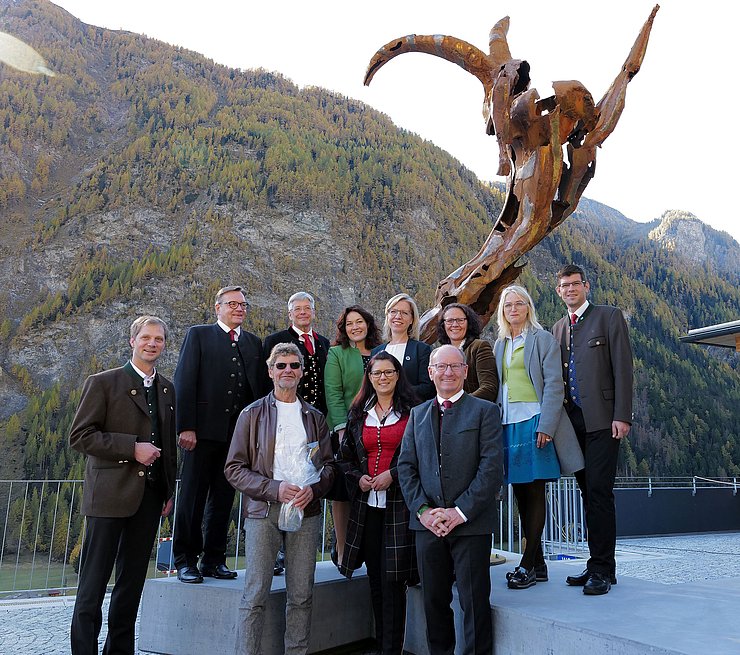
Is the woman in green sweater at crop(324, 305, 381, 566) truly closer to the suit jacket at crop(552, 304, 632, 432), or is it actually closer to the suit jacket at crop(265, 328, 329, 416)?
the suit jacket at crop(265, 328, 329, 416)

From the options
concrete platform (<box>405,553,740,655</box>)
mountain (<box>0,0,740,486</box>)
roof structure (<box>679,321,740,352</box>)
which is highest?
mountain (<box>0,0,740,486</box>)

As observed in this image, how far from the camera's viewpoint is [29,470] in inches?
510

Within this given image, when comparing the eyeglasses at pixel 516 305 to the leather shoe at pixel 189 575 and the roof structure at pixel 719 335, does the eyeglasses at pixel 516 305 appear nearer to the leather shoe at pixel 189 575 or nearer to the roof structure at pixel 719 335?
the leather shoe at pixel 189 575

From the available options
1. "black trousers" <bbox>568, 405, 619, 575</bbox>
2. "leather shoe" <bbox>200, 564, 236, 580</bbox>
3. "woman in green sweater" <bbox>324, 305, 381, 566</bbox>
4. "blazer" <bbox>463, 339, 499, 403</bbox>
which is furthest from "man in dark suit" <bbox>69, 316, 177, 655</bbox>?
"black trousers" <bbox>568, 405, 619, 575</bbox>

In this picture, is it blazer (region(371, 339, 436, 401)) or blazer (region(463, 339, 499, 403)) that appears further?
blazer (region(371, 339, 436, 401))

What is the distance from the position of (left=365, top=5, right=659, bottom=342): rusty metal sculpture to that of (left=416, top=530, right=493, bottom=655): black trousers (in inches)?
69.3

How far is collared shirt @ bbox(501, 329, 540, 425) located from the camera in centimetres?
326

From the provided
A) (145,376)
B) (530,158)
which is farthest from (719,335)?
(145,376)

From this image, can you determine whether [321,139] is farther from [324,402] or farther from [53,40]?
[324,402]

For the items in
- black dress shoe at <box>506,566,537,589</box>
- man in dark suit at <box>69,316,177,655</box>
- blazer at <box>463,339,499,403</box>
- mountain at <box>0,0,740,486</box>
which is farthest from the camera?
mountain at <box>0,0,740,486</box>

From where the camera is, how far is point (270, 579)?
2912mm

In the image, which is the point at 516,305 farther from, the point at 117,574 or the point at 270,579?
the point at 117,574

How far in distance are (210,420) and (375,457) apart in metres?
1.03

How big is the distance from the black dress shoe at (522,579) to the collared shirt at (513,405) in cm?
79
